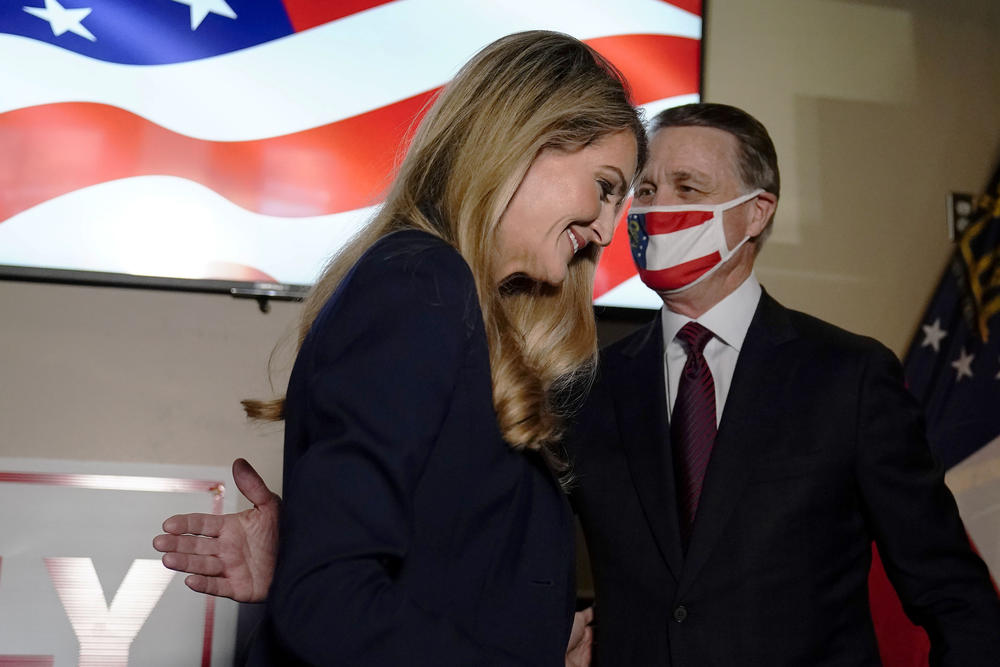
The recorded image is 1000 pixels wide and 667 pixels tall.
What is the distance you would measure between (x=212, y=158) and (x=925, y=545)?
1.51 metres

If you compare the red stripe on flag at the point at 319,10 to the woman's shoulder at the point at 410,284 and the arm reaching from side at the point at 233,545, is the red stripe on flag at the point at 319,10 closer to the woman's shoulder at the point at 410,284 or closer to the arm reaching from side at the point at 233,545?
the arm reaching from side at the point at 233,545

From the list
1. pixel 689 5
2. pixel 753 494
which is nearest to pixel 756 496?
pixel 753 494

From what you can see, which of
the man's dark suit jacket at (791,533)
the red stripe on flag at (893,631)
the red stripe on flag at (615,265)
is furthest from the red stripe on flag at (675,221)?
the red stripe on flag at (893,631)

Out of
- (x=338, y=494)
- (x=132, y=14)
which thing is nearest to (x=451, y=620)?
(x=338, y=494)

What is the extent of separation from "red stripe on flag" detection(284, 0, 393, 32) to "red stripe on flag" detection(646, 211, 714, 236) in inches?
34.1

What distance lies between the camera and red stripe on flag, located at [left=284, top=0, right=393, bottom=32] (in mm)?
2229

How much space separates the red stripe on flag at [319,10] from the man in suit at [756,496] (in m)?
0.94

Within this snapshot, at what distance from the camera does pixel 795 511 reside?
1.54m

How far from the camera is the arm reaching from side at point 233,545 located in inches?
47.0

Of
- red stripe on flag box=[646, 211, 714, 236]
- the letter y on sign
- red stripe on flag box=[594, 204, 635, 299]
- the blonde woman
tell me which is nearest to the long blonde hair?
the blonde woman

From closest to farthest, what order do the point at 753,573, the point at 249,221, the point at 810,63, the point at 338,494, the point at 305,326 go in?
the point at 338,494, the point at 305,326, the point at 753,573, the point at 249,221, the point at 810,63

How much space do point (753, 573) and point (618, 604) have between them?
0.22 metres

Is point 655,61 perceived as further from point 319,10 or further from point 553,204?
point 553,204

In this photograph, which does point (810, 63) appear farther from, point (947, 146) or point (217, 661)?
point (217, 661)
